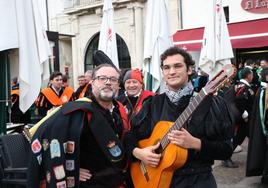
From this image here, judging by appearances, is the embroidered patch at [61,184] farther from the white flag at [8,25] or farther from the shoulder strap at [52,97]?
the shoulder strap at [52,97]

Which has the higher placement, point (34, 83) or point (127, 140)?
point (34, 83)

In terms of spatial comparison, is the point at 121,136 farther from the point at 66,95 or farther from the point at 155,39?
the point at 66,95

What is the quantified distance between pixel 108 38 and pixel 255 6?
30.6ft

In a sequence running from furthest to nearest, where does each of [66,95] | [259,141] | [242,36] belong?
[242,36], [66,95], [259,141]

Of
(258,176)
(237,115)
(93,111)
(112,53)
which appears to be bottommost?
(258,176)

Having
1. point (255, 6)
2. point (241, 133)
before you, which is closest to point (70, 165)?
point (241, 133)

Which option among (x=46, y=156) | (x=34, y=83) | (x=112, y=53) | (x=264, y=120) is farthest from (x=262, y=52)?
(x=46, y=156)

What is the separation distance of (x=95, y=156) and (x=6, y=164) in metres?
1.21

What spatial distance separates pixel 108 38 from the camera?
7.71 metres

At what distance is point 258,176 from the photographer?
5797 millimetres

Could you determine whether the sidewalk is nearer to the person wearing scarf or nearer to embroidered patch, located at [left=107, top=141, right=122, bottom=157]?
the person wearing scarf

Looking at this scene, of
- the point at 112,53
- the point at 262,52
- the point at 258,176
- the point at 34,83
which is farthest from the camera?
the point at 262,52

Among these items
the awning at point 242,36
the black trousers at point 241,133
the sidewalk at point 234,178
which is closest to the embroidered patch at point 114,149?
the sidewalk at point 234,178

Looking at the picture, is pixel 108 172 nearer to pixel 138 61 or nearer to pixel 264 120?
pixel 264 120
